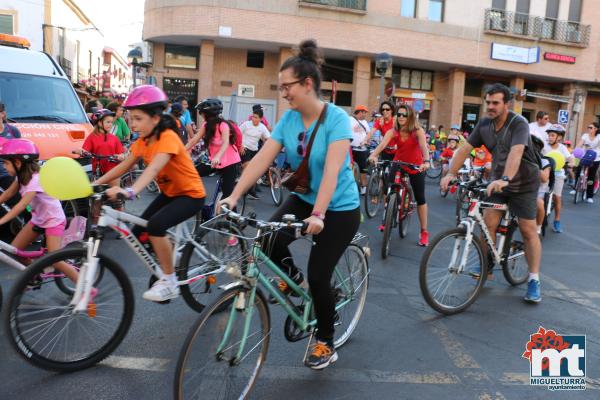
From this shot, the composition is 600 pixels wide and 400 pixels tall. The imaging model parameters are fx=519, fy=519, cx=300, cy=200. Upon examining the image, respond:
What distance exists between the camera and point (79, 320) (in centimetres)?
325

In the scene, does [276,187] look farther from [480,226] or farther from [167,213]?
[167,213]

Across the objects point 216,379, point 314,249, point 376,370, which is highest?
point 314,249

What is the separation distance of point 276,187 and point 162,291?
6.51 metres

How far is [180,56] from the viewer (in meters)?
26.9

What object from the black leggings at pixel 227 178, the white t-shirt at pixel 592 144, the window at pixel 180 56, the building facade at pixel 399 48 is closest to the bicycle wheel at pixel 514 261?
the black leggings at pixel 227 178

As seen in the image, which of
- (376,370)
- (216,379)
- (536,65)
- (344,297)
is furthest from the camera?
(536,65)

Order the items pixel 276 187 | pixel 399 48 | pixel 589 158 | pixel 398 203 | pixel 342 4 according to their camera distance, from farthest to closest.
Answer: pixel 399 48
pixel 342 4
pixel 589 158
pixel 276 187
pixel 398 203

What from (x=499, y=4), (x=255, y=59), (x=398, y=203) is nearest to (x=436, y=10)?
(x=499, y=4)

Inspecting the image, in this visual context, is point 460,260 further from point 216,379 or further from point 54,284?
point 54,284

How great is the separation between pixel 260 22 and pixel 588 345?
2244 centimetres

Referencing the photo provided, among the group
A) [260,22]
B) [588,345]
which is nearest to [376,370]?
[588,345]

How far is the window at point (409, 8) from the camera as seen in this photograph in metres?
26.4

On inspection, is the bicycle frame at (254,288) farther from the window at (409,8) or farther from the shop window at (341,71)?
the shop window at (341,71)

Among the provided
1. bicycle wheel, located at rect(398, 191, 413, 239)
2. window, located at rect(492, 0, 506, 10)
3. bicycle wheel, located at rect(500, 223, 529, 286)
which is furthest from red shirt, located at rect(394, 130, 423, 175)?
window, located at rect(492, 0, 506, 10)
